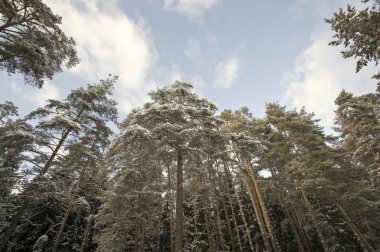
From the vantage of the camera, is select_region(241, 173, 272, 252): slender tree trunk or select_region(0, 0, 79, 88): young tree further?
select_region(241, 173, 272, 252): slender tree trunk

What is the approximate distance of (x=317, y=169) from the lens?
1816 cm

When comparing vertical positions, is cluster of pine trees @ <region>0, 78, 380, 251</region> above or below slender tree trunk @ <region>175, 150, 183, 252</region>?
above

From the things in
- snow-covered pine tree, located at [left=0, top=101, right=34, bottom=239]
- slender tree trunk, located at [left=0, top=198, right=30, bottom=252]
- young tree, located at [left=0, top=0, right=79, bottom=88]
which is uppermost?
young tree, located at [left=0, top=0, right=79, bottom=88]

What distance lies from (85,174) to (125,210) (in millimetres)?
4688

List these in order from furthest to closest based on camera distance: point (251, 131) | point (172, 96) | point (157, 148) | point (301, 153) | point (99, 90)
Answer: point (251, 131) < point (301, 153) < point (99, 90) < point (172, 96) < point (157, 148)

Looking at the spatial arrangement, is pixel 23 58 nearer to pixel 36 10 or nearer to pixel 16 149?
pixel 36 10

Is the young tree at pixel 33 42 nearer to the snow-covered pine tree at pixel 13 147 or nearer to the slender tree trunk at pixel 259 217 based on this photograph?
the snow-covered pine tree at pixel 13 147

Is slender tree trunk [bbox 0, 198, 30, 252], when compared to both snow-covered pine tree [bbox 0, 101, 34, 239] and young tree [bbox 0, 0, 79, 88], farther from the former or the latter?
young tree [bbox 0, 0, 79, 88]

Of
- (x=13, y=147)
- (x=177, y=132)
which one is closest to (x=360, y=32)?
(x=177, y=132)

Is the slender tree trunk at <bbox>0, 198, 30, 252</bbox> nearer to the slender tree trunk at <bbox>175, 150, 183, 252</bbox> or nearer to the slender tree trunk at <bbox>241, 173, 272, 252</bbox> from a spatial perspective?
the slender tree trunk at <bbox>175, 150, 183, 252</bbox>

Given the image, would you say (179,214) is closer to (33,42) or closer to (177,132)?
(177,132)

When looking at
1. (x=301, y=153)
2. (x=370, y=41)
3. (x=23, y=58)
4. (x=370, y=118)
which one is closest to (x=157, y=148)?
(x=23, y=58)

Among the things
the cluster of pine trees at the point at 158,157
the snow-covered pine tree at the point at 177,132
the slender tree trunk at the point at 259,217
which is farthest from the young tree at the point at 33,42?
the slender tree trunk at the point at 259,217

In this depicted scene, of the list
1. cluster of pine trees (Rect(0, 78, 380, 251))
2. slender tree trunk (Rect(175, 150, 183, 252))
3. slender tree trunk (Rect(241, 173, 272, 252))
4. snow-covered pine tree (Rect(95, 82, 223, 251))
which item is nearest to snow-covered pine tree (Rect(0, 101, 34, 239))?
cluster of pine trees (Rect(0, 78, 380, 251))
